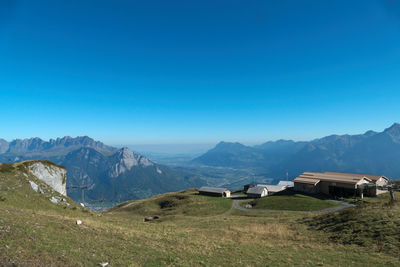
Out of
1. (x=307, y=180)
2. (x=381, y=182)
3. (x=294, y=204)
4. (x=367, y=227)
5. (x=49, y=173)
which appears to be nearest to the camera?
(x=367, y=227)

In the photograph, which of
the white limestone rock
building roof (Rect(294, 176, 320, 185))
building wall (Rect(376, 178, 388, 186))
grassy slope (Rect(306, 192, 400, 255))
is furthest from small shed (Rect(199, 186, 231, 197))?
the white limestone rock

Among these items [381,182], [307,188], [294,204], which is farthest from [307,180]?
[381,182]

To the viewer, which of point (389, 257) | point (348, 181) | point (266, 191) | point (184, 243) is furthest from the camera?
point (266, 191)

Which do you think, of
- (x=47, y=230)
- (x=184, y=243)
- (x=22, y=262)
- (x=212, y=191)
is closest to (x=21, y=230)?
(x=47, y=230)

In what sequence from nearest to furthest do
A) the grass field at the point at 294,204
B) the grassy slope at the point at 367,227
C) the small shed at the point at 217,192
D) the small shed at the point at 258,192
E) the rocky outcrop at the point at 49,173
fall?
the grassy slope at the point at 367,227
the rocky outcrop at the point at 49,173
the grass field at the point at 294,204
the small shed at the point at 258,192
the small shed at the point at 217,192

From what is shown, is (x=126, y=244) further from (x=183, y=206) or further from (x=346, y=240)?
(x=183, y=206)

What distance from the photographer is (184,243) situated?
27.0 metres

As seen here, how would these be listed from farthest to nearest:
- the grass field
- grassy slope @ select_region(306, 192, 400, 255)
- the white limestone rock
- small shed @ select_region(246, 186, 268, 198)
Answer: small shed @ select_region(246, 186, 268, 198)
the grass field
the white limestone rock
grassy slope @ select_region(306, 192, 400, 255)

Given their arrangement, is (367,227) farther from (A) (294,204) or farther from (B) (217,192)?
(B) (217,192)

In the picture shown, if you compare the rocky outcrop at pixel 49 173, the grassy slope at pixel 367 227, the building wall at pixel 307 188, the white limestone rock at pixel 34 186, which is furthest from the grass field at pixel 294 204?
the rocky outcrop at pixel 49 173

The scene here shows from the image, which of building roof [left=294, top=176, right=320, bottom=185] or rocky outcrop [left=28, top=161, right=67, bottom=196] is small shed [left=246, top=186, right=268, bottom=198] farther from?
rocky outcrop [left=28, top=161, right=67, bottom=196]

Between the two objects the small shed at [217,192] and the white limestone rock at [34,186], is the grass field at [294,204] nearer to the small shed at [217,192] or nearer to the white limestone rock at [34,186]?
the small shed at [217,192]

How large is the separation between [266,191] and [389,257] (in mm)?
71151

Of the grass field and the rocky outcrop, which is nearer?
the rocky outcrop
